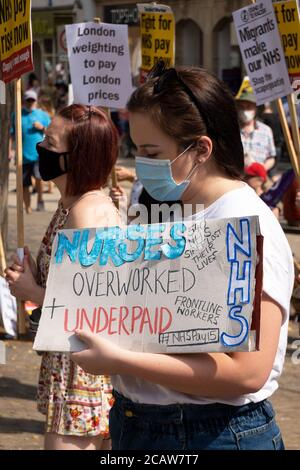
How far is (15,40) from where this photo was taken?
545cm

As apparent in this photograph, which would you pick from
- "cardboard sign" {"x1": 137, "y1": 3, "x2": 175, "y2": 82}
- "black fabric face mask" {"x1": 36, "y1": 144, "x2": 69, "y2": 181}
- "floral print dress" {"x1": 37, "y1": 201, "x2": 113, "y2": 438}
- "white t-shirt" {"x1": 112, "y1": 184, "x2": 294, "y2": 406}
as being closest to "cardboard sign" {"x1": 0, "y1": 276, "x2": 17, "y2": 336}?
"floral print dress" {"x1": 37, "y1": 201, "x2": 113, "y2": 438}

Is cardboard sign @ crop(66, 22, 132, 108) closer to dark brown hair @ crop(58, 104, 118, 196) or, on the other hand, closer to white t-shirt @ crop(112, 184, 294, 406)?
dark brown hair @ crop(58, 104, 118, 196)

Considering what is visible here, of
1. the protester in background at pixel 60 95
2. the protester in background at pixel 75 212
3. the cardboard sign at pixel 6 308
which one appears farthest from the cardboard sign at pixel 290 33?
the protester in background at pixel 60 95

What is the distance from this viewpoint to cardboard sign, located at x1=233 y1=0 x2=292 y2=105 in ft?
21.6

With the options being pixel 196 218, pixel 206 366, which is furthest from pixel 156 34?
pixel 206 366

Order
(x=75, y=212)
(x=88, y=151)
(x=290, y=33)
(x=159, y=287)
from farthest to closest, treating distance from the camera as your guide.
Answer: (x=290, y=33), (x=88, y=151), (x=75, y=212), (x=159, y=287)

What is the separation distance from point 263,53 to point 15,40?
1.92 meters

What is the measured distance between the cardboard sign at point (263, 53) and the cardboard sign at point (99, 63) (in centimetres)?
81

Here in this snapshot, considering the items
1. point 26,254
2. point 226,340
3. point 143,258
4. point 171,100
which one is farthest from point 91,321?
point 26,254

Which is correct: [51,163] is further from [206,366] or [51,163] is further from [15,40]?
[15,40]

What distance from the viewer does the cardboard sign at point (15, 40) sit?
5289mm

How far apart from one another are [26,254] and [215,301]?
145 centimetres

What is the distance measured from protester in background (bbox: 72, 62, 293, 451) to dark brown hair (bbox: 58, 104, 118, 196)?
3.90ft

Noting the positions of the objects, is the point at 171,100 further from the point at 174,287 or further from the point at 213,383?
the point at 213,383
